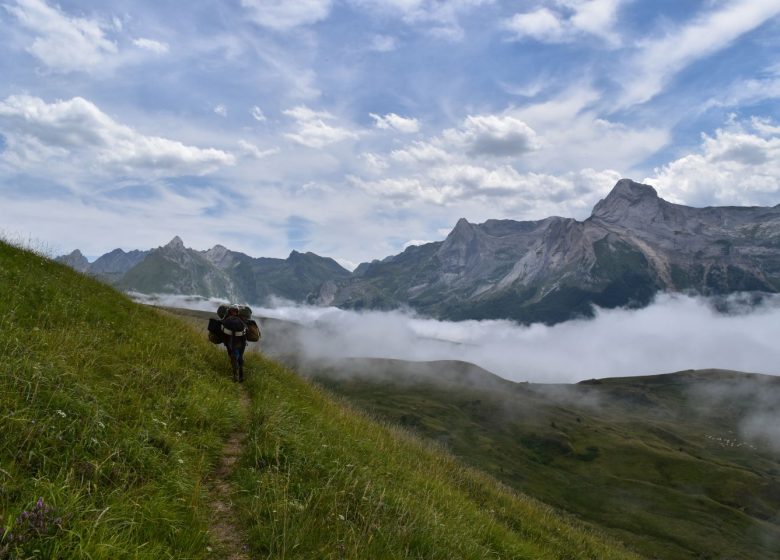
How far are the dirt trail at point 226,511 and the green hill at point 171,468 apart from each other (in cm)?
7

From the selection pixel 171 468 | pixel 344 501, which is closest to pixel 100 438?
pixel 171 468

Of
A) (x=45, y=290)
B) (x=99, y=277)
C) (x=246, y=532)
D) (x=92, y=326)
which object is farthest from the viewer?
(x=99, y=277)

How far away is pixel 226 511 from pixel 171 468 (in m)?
1.14

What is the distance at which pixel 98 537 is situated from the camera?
491 cm

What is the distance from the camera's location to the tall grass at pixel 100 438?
5.05 m

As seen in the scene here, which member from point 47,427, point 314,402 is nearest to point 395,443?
point 314,402

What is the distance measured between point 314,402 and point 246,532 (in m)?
9.62

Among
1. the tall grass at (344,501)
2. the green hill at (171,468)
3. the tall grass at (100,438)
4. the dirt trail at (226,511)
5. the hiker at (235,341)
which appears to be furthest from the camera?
the hiker at (235,341)

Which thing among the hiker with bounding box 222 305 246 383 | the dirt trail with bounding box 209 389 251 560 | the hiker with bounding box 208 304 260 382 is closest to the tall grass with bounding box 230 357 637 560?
the dirt trail with bounding box 209 389 251 560

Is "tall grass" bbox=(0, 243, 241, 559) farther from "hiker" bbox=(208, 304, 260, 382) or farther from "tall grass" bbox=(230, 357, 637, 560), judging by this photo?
"hiker" bbox=(208, 304, 260, 382)

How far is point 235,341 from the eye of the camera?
1639 cm

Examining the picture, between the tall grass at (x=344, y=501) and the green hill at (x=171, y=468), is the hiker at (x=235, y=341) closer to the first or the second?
the green hill at (x=171, y=468)

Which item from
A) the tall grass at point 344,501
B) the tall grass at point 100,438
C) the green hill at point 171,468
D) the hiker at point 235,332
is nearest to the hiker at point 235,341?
the hiker at point 235,332

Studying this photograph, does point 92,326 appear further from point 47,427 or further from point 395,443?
point 395,443
